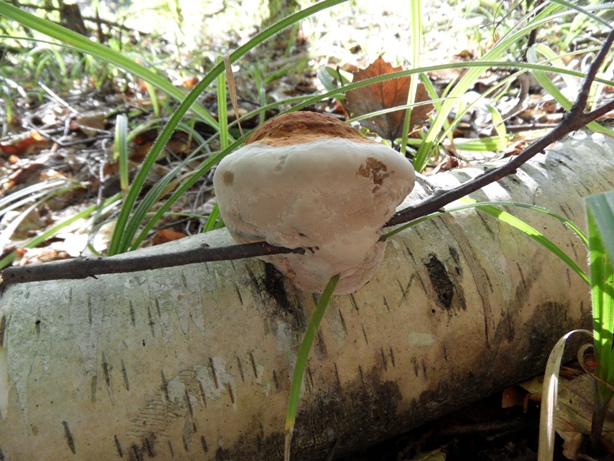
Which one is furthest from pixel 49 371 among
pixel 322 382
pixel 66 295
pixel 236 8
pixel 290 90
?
pixel 236 8

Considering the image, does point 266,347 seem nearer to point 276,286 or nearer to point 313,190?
point 276,286

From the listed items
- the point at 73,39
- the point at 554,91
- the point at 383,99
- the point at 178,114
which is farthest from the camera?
the point at 383,99

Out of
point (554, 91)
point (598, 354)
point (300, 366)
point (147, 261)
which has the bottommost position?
point (598, 354)

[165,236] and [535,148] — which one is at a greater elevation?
[535,148]

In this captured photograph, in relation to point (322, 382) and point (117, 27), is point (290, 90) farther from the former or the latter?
point (322, 382)

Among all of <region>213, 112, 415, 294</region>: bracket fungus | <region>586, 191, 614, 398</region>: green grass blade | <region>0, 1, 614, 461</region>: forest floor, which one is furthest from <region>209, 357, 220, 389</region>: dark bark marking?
<region>586, 191, 614, 398</region>: green grass blade

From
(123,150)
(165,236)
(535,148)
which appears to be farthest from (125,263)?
(165,236)

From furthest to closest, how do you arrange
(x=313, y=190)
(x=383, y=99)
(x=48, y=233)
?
1. (x=48, y=233)
2. (x=383, y=99)
3. (x=313, y=190)
